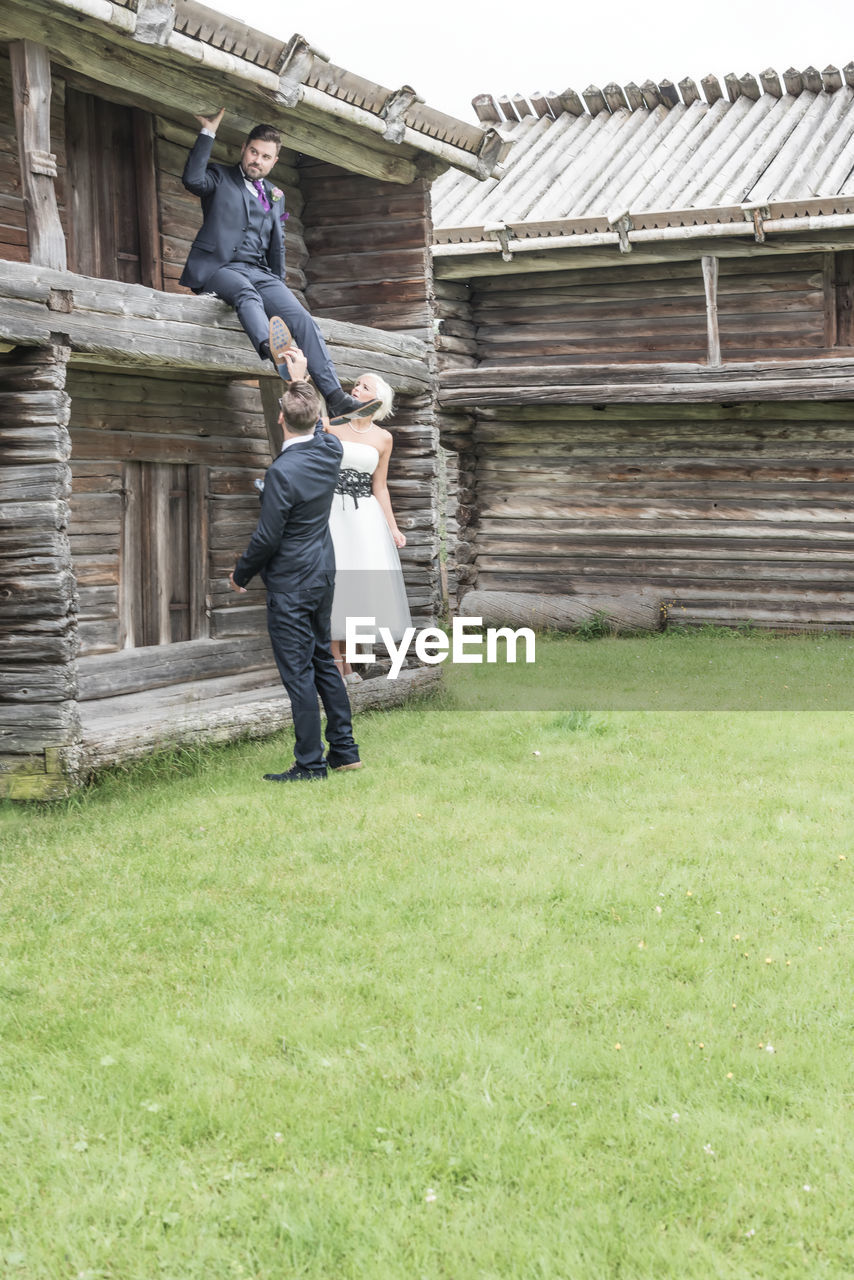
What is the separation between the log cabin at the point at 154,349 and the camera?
23.8 feet

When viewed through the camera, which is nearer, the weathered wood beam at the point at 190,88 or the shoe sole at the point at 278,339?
the weathered wood beam at the point at 190,88

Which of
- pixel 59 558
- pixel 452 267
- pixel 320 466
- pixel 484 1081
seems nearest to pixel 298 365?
pixel 320 466

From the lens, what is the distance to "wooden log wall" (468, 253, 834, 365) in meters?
14.6

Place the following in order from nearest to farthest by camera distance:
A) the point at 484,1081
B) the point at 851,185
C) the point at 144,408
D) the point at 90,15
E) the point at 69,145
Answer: the point at 484,1081, the point at 90,15, the point at 69,145, the point at 144,408, the point at 851,185

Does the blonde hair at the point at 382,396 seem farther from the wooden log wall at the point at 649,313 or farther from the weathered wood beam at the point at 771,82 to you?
the weathered wood beam at the point at 771,82

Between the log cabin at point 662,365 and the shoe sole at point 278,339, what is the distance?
253 inches

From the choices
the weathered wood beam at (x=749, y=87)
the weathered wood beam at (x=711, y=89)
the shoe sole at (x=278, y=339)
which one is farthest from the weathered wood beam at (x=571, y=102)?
the shoe sole at (x=278, y=339)

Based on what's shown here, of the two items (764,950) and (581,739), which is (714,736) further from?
(764,950)

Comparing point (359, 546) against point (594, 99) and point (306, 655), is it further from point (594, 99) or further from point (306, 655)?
point (594, 99)

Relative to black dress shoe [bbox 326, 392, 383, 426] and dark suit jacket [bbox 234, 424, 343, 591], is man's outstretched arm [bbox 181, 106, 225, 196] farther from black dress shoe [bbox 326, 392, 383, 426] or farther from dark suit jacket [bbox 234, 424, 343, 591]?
dark suit jacket [bbox 234, 424, 343, 591]

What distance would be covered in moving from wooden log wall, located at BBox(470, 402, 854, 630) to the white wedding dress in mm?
6138

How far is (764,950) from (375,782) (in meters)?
3.13

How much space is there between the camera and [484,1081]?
3.60 metres

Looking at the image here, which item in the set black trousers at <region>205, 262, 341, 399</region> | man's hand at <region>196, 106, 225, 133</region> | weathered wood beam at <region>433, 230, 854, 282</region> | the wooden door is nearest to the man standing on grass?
black trousers at <region>205, 262, 341, 399</region>
